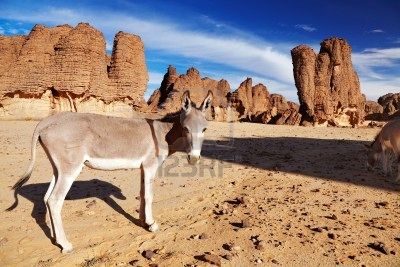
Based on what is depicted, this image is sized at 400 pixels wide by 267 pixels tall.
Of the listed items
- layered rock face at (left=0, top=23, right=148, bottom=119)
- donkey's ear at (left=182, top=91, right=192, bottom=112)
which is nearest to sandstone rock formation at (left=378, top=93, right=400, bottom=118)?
layered rock face at (left=0, top=23, right=148, bottom=119)

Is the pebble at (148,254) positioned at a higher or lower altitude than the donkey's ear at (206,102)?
lower

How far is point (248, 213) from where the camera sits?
713 cm

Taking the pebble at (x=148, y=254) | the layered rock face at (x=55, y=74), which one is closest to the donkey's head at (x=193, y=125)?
the pebble at (x=148, y=254)

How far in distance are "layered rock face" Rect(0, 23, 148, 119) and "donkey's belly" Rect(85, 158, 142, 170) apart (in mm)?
36928

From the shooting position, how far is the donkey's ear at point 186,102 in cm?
655

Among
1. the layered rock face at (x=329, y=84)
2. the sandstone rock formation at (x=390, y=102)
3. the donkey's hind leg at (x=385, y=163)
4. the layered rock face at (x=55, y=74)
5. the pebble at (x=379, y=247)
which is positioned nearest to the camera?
the pebble at (x=379, y=247)

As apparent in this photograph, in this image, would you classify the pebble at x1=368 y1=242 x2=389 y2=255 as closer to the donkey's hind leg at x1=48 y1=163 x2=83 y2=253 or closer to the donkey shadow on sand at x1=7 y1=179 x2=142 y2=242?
the donkey shadow on sand at x1=7 y1=179 x2=142 y2=242

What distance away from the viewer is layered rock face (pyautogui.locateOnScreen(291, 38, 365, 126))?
52.1m

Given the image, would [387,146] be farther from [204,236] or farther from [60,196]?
[60,196]

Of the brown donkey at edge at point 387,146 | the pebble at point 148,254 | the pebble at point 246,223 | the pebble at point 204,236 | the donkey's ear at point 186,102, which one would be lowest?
the pebble at point 148,254

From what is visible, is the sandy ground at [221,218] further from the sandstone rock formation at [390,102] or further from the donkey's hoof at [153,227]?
the sandstone rock formation at [390,102]

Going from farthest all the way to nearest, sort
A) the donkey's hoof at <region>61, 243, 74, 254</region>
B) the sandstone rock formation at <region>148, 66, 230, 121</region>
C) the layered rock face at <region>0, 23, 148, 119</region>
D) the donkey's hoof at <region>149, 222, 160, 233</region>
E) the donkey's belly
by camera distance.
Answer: the sandstone rock formation at <region>148, 66, 230, 121</region>, the layered rock face at <region>0, 23, 148, 119</region>, the donkey's hoof at <region>149, 222, 160, 233</region>, the donkey's belly, the donkey's hoof at <region>61, 243, 74, 254</region>

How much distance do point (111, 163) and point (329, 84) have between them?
53.8 m

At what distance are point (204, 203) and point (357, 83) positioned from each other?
5537 centimetres
